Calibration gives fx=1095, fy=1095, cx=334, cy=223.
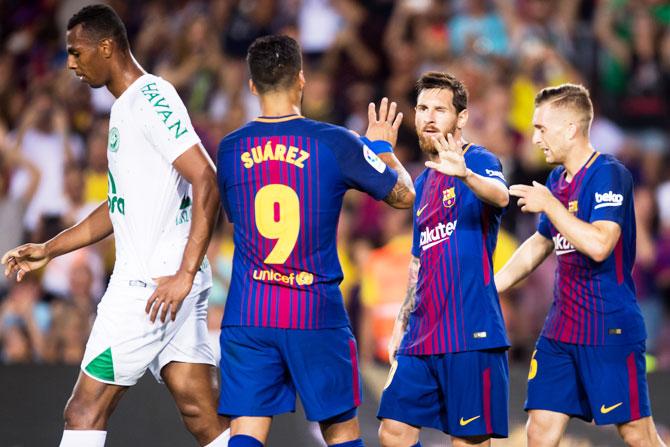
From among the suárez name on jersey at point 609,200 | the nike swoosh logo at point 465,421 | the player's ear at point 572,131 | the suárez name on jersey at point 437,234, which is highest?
the player's ear at point 572,131

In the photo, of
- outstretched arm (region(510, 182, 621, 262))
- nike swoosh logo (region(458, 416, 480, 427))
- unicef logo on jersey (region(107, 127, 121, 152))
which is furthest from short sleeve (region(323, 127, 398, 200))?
nike swoosh logo (region(458, 416, 480, 427))

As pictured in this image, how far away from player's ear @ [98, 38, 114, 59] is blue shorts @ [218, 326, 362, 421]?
138cm

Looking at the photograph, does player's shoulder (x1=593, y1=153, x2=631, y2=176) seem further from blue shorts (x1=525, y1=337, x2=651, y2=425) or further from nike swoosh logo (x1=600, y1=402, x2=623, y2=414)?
nike swoosh logo (x1=600, y1=402, x2=623, y2=414)

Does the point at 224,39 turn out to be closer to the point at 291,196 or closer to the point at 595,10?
the point at 595,10

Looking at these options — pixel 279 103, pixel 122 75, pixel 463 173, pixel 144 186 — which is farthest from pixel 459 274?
pixel 122 75

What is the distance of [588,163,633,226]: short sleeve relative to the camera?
504cm

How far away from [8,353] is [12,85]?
9.83ft

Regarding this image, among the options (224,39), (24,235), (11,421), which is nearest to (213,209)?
(11,421)

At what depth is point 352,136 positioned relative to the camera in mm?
4645

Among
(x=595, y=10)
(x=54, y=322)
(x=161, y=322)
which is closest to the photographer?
(x=161, y=322)

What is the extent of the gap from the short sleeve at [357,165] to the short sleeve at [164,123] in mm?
685

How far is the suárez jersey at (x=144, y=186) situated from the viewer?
494 centimetres

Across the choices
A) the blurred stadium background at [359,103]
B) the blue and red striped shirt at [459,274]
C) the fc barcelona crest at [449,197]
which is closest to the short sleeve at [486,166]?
the blue and red striped shirt at [459,274]

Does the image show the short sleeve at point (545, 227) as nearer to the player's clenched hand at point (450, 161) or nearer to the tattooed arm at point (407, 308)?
the tattooed arm at point (407, 308)
